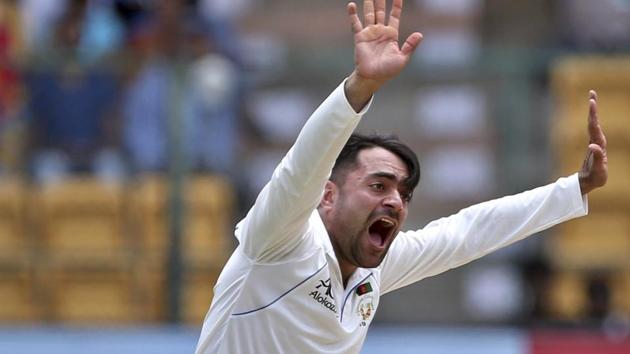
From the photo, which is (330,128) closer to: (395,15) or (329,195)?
(395,15)

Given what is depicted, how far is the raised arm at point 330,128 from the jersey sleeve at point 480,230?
3.86ft

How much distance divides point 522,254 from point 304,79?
6.47 feet

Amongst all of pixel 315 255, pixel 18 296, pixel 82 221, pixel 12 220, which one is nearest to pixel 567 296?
pixel 82 221

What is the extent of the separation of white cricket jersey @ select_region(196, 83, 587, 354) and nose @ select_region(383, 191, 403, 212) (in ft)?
0.93

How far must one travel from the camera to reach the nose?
5.51m

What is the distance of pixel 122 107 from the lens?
403 inches

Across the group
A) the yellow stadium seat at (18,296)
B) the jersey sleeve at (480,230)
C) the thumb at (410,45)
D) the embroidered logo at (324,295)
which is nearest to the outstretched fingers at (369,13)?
the thumb at (410,45)

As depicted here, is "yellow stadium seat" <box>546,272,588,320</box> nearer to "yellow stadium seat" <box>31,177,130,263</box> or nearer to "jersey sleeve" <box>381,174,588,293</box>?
"yellow stadium seat" <box>31,177,130,263</box>

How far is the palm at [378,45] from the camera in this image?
4.82 metres

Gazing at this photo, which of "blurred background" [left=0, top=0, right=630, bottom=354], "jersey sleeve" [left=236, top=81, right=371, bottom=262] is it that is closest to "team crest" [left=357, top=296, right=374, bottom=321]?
"jersey sleeve" [left=236, top=81, right=371, bottom=262]

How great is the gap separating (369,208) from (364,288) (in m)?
0.47

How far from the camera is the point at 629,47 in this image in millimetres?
10773

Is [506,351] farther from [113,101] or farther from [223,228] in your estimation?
[113,101]

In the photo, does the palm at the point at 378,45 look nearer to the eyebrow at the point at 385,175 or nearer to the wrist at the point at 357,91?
the wrist at the point at 357,91
